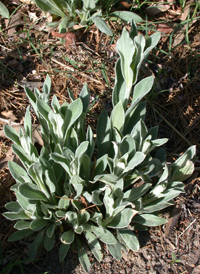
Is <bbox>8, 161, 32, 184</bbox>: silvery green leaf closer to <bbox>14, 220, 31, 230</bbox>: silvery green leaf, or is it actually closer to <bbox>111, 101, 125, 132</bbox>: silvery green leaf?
<bbox>14, 220, 31, 230</bbox>: silvery green leaf

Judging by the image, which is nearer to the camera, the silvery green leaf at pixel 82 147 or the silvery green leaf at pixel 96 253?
the silvery green leaf at pixel 82 147

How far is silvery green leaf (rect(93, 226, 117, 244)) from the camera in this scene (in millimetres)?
1888

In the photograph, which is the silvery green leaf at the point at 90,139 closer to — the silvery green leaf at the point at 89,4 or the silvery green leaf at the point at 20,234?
the silvery green leaf at the point at 20,234

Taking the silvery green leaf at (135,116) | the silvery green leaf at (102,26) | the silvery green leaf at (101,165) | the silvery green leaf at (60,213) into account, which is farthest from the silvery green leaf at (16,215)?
the silvery green leaf at (102,26)

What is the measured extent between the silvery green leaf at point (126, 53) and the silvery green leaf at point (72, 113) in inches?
13.9

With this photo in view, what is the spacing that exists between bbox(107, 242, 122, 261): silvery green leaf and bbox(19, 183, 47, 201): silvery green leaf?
556mm

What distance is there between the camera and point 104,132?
2143mm

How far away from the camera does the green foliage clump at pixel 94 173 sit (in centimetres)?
179

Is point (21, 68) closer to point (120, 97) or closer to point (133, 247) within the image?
point (120, 97)

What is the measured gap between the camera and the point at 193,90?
9.92ft

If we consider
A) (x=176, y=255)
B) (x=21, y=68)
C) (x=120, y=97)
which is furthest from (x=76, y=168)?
(x=21, y=68)

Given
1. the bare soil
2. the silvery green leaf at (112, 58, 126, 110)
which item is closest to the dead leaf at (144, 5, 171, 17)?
the bare soil

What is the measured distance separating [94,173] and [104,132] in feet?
1.01

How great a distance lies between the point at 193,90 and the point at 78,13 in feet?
4.66
